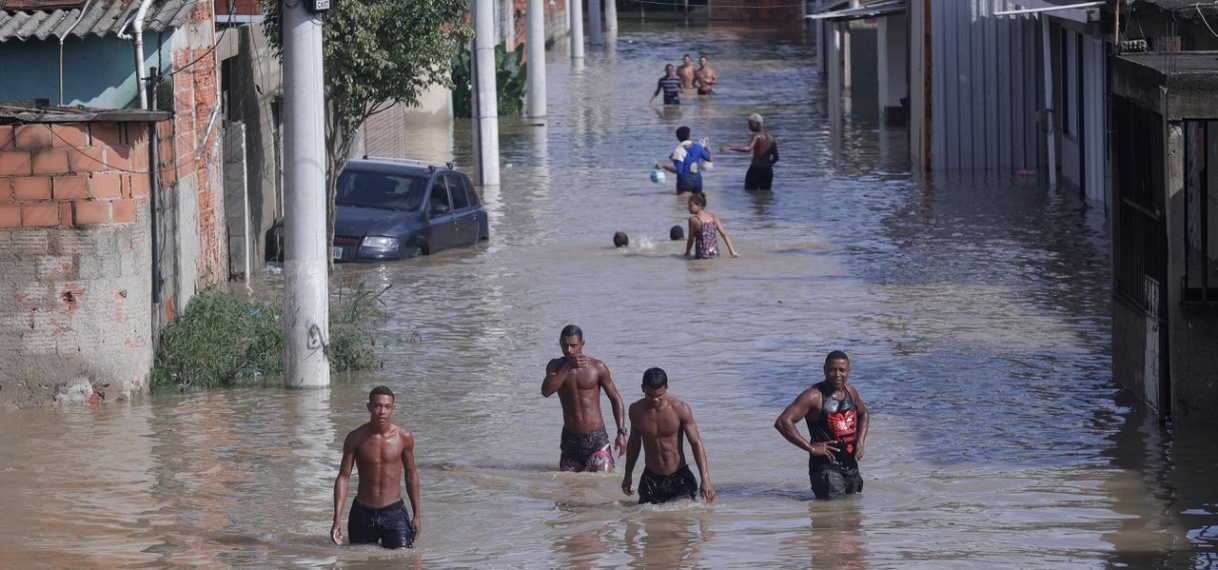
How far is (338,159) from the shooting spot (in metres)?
21.8

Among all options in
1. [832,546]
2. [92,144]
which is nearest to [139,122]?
[92,144]

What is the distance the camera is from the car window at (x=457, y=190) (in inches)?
974

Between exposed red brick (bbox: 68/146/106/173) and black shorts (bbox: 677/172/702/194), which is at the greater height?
exposed red brick (bbox: 68/146/106/173)

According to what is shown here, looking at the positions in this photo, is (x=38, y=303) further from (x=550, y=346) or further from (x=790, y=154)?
(x=790, y=154)

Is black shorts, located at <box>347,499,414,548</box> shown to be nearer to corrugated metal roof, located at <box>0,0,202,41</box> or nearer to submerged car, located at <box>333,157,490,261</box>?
→ corrugated metal roof, located at <box>0,0,202,41</box>

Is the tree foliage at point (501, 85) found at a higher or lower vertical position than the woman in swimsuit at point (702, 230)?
higher

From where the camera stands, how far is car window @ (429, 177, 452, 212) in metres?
24.4

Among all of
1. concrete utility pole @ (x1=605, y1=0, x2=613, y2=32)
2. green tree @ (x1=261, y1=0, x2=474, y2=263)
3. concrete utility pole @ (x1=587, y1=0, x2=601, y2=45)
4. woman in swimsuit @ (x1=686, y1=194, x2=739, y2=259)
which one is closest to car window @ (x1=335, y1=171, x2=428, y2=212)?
green tree @ (x1=261, y1=0, x2=474, y2=263)

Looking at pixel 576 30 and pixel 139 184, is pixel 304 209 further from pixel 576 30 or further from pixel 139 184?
pixel 576 30

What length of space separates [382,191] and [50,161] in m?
9.66

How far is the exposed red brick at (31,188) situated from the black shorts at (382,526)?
5411mm

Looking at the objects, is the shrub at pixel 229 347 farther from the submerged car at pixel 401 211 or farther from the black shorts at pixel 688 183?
the black shorts at pixel 688 183

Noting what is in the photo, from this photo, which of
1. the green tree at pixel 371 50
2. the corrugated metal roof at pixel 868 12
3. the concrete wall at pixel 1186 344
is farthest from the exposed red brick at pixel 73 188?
the corrugated metal roof at pixel 868 12

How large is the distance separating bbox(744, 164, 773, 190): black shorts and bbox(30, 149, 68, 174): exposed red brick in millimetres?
17149
